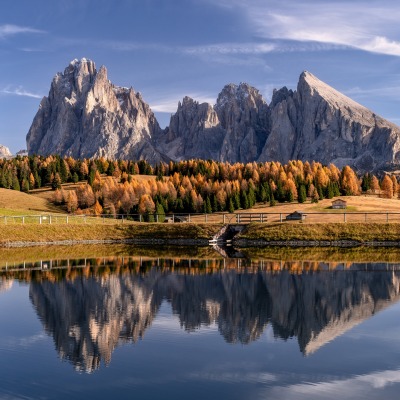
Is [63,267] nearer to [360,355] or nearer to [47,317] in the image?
[47,317]

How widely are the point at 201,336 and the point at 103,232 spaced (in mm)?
58740

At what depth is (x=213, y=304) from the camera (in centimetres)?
3000

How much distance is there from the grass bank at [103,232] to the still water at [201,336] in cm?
3529

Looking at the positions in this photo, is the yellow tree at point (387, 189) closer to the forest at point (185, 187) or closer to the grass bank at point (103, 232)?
the forest at point (185, 187)

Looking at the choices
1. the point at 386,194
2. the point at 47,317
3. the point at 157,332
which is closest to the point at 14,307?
the point at 47,317

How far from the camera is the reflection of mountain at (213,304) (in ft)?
76.1

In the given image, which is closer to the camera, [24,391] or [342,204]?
[24,391]

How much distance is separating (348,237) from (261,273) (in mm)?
31156

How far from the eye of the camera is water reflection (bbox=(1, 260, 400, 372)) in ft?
76.7

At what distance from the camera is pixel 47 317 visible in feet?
89.1

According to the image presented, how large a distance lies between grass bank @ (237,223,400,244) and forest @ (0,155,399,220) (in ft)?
145

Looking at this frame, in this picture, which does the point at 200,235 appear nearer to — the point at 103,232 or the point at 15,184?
the point at 103,232

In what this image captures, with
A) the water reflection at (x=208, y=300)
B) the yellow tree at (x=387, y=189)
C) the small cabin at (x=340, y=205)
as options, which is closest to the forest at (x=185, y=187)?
the yellow tree at (x=387, y=189)

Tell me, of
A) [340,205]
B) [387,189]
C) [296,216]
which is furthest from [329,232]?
A: [387,189]
